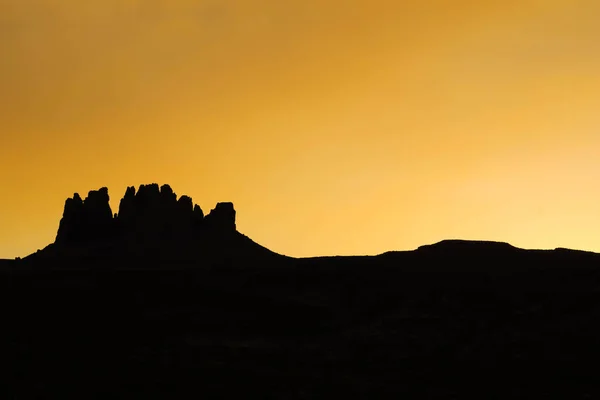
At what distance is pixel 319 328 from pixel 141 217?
53813 mm

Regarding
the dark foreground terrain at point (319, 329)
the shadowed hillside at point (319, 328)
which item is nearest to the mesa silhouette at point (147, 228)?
the shadowed hillside at point (319, 328)

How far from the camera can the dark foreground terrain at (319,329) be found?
185ft

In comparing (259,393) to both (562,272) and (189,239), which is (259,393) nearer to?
(562,272)

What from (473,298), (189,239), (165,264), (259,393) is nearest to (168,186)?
(189,239)

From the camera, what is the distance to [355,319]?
7362 centimetres

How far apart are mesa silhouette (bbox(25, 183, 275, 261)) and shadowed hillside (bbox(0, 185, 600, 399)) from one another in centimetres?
1210

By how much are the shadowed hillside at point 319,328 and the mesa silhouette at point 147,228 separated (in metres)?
12.1

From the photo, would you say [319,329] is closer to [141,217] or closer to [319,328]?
[319,328]

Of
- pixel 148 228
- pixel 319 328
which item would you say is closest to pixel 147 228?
pixel 148 228

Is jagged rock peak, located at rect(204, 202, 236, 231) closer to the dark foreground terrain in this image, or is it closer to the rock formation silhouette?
the rock formation silhouette

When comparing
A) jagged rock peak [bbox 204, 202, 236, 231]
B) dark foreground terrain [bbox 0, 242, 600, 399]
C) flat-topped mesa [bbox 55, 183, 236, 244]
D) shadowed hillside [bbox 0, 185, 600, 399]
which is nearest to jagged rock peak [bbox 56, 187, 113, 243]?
flat-topped mesa [bbox 55, 183, 236, 244]

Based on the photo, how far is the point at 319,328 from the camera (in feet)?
237

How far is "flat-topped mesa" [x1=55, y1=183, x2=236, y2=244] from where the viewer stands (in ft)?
393

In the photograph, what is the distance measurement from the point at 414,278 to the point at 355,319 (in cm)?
1048
